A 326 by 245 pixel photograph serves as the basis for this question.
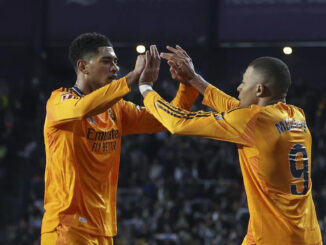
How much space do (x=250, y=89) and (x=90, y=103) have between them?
40.5 inches

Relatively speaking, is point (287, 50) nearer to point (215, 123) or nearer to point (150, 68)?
point (150, 68)

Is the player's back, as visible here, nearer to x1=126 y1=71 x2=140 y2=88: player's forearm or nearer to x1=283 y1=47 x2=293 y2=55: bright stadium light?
x1=126 y1=71 x2=140 y2=88: player's forearm

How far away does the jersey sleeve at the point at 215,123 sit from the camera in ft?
12.6

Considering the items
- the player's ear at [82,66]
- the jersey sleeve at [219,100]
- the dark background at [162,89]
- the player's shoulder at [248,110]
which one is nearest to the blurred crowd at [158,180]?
the dark background at [162,89]

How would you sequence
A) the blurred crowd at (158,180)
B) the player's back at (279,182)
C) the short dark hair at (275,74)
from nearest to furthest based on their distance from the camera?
the player's back at (279,182) < the short dark hair at (275,74) < the blurred crowd at (158,180)

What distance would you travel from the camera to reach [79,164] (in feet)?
13.8

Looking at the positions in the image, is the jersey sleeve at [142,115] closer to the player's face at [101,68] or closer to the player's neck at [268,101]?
the player's face at [101,68]

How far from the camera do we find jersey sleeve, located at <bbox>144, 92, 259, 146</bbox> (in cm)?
383

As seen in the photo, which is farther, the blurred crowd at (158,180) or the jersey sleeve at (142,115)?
the blurred crowd at (158,180)

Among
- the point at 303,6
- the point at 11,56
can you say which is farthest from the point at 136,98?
the point at 303,6

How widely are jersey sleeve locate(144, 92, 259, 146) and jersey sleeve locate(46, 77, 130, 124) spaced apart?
0.30 m

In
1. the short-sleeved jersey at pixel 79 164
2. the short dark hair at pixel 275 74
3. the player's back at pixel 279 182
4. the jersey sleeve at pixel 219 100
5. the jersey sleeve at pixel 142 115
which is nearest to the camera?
the player's back at pixel 279 182

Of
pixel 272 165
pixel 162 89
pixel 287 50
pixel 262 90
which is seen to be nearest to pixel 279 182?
pixel 272 165

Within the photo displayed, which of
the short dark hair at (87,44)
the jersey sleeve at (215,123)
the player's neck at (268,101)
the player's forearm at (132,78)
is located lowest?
the jersey sleeve at (215,123)
